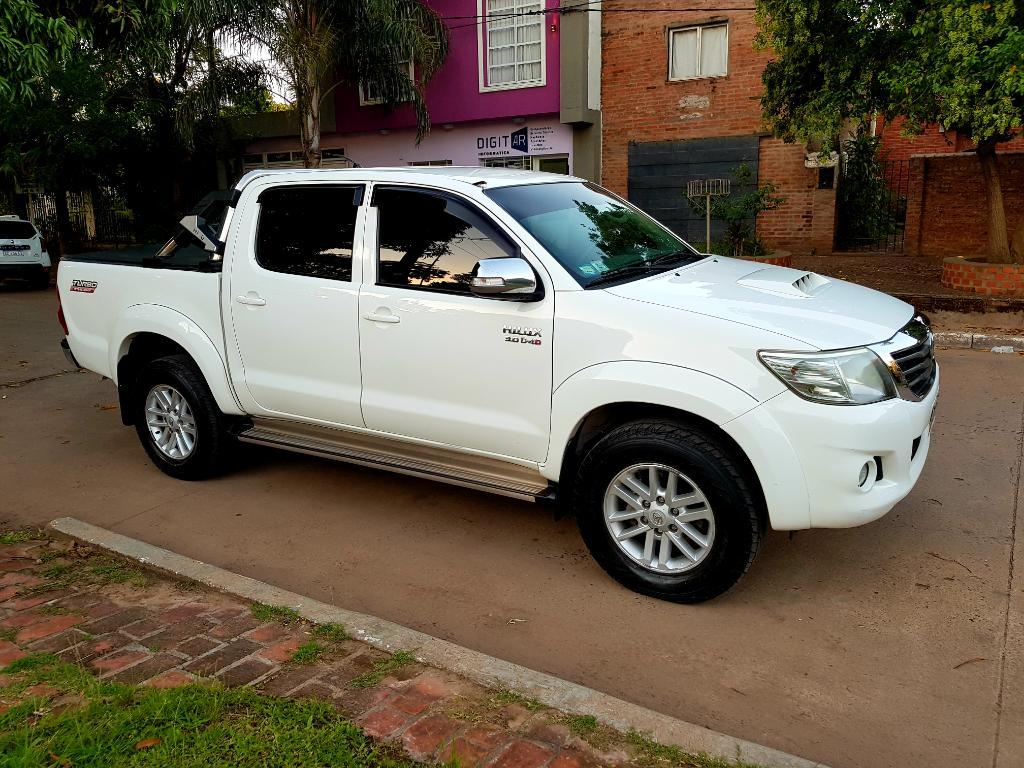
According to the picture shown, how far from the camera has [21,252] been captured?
18.1m

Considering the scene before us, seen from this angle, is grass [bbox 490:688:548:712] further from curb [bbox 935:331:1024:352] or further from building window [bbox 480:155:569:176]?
building window [bbox 480:155:569:176]

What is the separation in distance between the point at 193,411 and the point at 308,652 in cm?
265

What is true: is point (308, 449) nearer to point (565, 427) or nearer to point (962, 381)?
point (565, 427)

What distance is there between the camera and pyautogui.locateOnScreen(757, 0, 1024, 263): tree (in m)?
9.40

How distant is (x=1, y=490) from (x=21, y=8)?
318 cm

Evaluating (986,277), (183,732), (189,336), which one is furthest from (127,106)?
(183,732)

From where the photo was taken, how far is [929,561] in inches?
175

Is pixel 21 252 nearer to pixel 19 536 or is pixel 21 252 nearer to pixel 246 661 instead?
pixel 19 536

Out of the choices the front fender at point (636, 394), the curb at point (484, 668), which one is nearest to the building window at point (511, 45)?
the front fender at point (636, 394)

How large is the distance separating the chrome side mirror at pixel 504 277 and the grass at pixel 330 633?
5.46 ft

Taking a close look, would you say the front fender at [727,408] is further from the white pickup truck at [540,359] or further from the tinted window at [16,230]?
the tinted window at [16,230]

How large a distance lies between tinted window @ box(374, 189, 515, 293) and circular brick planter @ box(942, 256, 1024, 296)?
28.3 ft

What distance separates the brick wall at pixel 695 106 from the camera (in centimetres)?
1809

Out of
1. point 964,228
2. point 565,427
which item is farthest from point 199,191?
point 565,427
